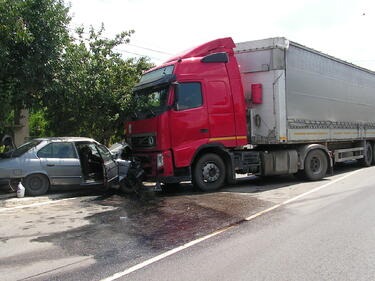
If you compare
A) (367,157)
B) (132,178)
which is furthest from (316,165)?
(132,178)

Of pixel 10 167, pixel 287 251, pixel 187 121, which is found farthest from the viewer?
pixel 187 121

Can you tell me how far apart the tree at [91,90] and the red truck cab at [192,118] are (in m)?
1.59

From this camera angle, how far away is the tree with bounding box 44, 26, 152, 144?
10242mm

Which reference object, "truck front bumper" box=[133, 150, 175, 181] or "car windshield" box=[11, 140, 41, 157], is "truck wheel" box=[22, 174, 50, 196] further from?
"truck front bumper" box=[133, 150, 175, 181]

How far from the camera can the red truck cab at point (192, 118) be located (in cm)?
896

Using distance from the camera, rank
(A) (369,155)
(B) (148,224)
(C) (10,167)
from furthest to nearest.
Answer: (A) (369,155) → (C) (10,167) → (B) (148,224)

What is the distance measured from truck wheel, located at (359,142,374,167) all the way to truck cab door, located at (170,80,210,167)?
934cm

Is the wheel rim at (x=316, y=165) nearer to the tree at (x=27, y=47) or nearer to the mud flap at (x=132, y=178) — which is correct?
the mud flap at (x=132, y=178)

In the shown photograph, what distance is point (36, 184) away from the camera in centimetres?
901

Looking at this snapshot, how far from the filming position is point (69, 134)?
12352 mm

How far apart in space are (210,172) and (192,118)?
1.54 m

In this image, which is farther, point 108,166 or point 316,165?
point 316,165

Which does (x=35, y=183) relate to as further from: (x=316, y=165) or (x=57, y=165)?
(x=316, y=165)

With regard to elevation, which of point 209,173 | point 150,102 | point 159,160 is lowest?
point 209,173
